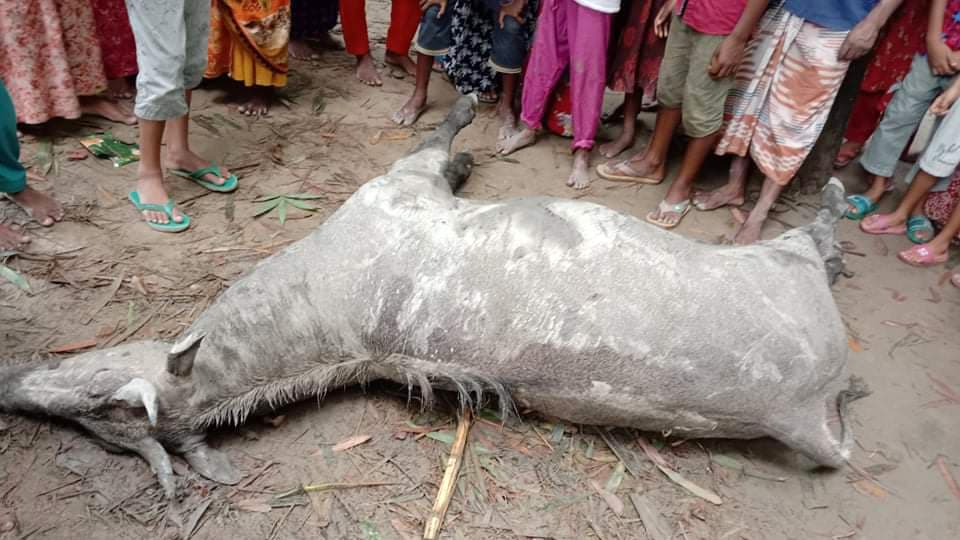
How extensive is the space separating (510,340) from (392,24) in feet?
10.8

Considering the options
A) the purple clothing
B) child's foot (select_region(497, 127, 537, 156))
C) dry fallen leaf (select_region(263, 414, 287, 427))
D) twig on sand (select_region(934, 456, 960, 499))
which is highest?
the purple clothing

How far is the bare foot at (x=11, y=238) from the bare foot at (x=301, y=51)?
254 centimetres

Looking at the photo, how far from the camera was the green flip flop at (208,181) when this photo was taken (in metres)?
3.51

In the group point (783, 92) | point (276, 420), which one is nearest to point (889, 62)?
point (783, 92)

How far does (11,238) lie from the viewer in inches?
116

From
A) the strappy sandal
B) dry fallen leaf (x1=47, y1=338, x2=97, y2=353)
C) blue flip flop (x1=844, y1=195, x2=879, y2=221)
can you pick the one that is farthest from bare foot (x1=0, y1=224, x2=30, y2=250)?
blue flip flop (x1=844, y1=195, x2=879, y2=221)

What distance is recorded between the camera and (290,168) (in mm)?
3768

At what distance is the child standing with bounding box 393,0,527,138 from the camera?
13.0 ft

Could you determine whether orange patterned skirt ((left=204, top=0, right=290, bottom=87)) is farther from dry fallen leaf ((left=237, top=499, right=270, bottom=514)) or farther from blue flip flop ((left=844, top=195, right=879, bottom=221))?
blue flip flop ((left=844, top=195, right=879, bottom=221))

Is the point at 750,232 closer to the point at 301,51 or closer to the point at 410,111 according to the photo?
the point at 410,111

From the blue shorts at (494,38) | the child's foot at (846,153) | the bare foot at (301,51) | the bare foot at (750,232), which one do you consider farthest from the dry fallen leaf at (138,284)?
the child's foot at (846,153)

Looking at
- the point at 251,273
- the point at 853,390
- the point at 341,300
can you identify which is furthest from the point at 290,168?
the point at 853,390

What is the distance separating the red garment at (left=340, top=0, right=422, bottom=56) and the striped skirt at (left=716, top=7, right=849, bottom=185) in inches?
91.5

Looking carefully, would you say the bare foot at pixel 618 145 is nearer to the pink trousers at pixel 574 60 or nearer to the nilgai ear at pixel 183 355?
the pink trousers at pixel 574 60
